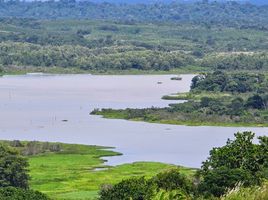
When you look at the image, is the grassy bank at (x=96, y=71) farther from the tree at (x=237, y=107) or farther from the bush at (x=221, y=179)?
the bush at (x=221, y=179)

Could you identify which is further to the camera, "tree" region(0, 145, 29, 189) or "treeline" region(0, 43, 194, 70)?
"treeline" region(0, 43, 194, 70)

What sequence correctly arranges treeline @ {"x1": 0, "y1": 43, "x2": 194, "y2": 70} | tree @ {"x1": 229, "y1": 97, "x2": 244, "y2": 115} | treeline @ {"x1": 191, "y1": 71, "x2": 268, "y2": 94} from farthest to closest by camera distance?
treeline @ {"x1": 0, "y1": 43, "x2": 194, "y2": 70} < treeline @ {"x1": 191, "y1": 71, "x2": 268, "y2": 94} < tree @ {"x1": 229, "y1": 97, "x2": 244, "y2": 115}

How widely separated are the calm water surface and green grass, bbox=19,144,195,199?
101 inches

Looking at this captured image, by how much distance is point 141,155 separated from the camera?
2894 inches

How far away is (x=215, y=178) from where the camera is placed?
4097cm

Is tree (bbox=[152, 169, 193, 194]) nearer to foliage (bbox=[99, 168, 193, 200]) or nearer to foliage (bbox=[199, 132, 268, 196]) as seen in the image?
foliage (bbox=[99, 168, 193, 200])

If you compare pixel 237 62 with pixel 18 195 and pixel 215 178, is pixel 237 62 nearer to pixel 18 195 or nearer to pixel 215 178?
pixel 215 178

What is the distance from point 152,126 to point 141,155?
21677mm

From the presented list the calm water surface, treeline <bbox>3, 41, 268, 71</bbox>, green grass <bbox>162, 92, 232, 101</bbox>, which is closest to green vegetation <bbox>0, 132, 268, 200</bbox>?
the calm water surface

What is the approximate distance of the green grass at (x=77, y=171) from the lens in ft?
182

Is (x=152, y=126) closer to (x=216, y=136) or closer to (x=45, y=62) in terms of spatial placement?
(x=216, y=136)

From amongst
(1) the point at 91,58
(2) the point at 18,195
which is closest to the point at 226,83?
(1) the point at 91,58

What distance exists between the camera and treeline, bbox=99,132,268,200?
38.5m

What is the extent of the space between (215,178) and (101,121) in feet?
187
